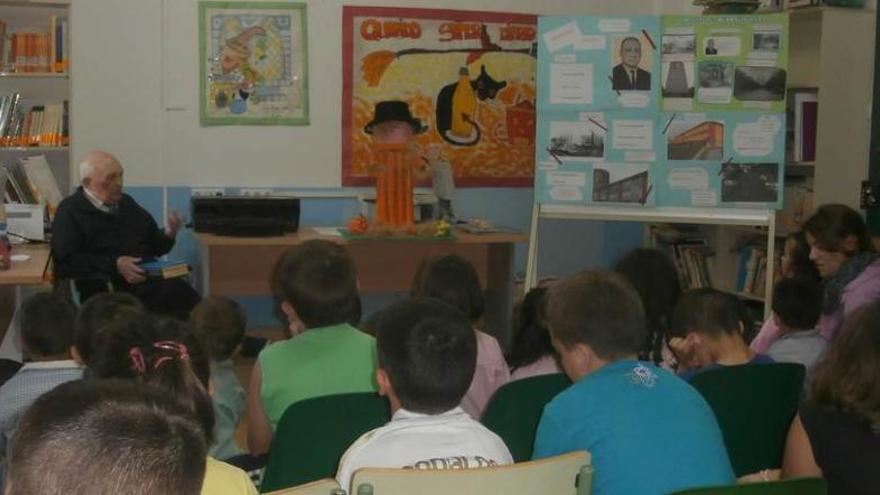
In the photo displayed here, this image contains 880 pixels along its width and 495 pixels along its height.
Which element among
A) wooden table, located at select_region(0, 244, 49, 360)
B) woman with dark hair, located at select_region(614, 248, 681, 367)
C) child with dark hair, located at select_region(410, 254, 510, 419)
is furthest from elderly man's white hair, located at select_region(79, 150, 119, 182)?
woman with dark hair, located at select_region(614, 248, 681, 367)

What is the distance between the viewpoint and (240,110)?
6.34 m

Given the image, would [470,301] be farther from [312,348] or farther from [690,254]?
[690,254]

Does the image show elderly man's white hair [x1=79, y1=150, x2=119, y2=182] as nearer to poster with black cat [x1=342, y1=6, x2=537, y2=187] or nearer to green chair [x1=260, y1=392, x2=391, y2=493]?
poster with black cat [x1=342, y1=6, x2=537, y2=187]

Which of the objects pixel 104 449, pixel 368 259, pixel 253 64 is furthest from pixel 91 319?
pixel 253 64

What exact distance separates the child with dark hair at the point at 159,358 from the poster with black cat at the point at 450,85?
A: 155 inches

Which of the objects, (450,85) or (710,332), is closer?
(710,332)

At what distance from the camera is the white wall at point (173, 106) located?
6.12 meters

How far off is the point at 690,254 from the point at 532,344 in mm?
3561

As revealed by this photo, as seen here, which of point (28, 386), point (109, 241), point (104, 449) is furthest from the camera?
point (109, 241)

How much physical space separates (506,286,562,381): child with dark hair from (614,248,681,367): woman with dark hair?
1.68 ft

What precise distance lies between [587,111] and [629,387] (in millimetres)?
3288

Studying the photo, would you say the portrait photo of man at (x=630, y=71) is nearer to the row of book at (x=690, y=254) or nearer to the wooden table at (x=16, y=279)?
the row of book at (x=690, y=254)

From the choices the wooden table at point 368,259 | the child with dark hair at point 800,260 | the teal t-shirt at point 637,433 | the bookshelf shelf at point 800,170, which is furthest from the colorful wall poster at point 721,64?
the teal t-shirt at point 637,433

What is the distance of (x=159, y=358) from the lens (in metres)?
2.25
